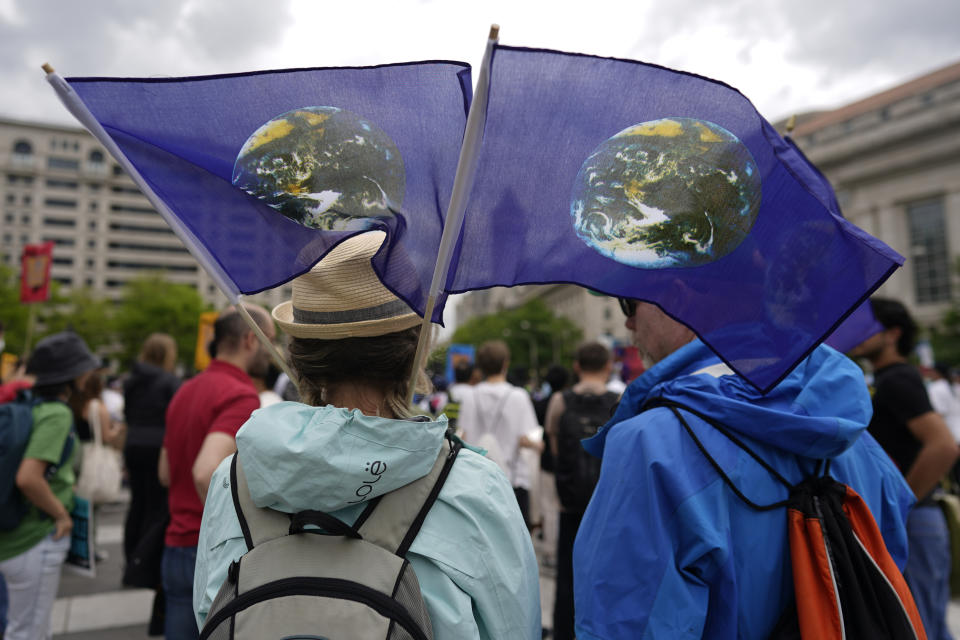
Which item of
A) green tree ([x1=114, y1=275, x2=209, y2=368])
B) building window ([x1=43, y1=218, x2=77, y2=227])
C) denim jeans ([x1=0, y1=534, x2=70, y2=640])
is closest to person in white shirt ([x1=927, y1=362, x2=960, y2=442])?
denim jeans ([x1=0, y1=534, x2=70, y2=640])

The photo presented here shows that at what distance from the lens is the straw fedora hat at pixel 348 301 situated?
52.9 inches

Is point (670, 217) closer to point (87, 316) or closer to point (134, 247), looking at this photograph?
point (87, 316)

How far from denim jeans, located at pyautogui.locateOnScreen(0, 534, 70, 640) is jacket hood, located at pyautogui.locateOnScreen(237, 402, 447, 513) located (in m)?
2.87

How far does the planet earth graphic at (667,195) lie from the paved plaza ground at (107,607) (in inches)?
138

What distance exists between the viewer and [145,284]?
5994cm

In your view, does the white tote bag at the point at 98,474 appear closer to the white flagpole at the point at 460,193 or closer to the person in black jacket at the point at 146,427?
the person in black jacket at the point at 146,427

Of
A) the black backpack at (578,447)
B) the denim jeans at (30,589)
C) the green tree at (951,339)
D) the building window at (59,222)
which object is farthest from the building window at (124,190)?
the black backpack at (578,447)

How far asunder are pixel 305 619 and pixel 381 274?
642 millimetres

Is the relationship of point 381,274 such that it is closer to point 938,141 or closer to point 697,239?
point 697,239

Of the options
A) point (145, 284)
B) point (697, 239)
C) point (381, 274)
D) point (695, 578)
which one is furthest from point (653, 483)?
point (145, 284)

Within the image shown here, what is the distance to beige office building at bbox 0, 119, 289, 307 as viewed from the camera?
80.4m

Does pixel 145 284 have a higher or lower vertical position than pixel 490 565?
higher

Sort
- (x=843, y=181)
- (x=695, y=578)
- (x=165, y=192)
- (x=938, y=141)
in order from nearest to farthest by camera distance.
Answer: (x=695, y=578) → (x=165, y=192) → (x=938, y=141) → (x=843, y=181)

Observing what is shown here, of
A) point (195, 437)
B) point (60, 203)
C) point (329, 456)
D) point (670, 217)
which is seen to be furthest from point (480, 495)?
point (60, 203)
